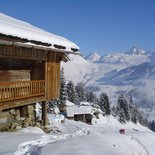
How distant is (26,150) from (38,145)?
1140 millimetres

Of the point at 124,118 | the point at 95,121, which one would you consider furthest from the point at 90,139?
the point at 124,118

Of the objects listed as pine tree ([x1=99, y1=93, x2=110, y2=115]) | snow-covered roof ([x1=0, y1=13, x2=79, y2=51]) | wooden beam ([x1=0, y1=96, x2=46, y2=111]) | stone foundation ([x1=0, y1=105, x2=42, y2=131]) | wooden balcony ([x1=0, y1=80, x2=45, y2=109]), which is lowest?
pine tree ([x1=99, y1=93, x2=110, y2=115])

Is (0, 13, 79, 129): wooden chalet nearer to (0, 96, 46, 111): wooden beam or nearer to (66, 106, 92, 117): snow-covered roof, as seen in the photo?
(0, 96, 46, 111): wooden beam

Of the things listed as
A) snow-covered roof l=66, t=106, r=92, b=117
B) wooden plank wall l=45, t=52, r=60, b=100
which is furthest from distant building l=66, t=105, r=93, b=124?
wooden plank wall l=45, t=52, r=60, b=100

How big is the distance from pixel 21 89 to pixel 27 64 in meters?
2.59

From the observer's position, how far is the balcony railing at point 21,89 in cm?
1798

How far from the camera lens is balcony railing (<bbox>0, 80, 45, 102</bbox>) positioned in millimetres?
17984

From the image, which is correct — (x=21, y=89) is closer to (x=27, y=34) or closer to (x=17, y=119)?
(x=17, y=119)

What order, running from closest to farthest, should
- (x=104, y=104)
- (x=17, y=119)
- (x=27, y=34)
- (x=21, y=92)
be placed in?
(x=27, y=34)
(x=21, y=92)
(x=17, y=119)
(x=104, y=104)

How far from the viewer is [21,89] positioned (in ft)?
65.2

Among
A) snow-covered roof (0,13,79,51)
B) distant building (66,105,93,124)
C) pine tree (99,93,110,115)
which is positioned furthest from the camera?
pine tree (99,93,110,115)

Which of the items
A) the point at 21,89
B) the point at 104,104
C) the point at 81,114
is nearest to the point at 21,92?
the point at 21,89

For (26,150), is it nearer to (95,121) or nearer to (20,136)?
(20,136)

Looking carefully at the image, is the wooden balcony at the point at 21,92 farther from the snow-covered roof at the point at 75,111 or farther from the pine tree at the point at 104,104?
the pine tree at the point at 104,104
